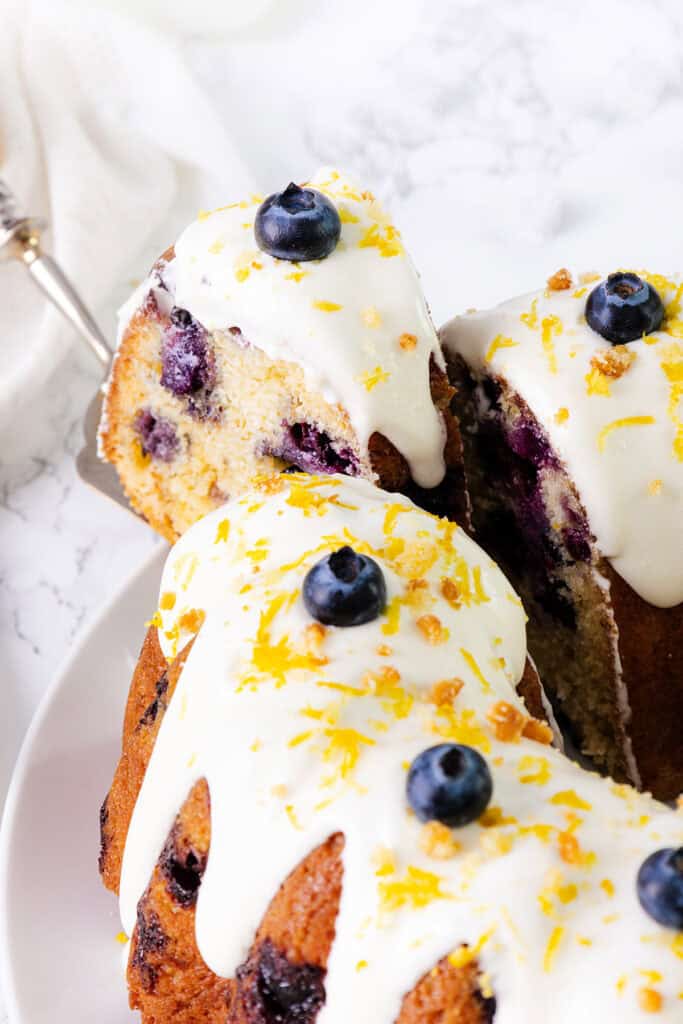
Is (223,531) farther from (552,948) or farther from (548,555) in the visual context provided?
(552,948)

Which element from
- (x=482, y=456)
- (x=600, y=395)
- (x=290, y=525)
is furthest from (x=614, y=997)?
(x=482, y=456)

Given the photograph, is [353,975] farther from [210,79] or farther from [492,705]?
[210,79]

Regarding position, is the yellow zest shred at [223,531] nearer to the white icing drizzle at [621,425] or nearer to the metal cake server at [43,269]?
the white icing drizzle at [621,425]

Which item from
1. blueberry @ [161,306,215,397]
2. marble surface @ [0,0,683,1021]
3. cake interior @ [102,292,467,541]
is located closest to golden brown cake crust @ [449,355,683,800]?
cake interior @ [102,292,467,541]

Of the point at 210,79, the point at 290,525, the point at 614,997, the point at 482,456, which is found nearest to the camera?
the point at 614,997

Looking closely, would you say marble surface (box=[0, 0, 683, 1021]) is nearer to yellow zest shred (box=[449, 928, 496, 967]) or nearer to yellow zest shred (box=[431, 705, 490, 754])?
yellow zest shred (box=[431, 705, 490, 754])

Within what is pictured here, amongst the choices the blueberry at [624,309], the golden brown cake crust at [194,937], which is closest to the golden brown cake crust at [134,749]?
the golden brown cake crust at [194,937]

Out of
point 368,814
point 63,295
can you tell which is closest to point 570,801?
point 368,814
